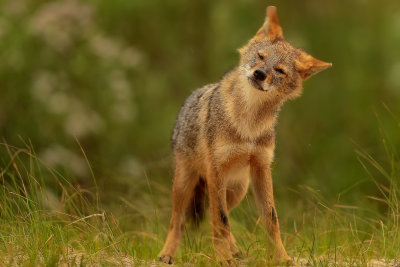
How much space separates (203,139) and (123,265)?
1.75 meters

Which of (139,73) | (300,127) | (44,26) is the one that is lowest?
(300,127)

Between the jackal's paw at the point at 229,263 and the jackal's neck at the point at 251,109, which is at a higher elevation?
the jackal's neck at the point at 251,109

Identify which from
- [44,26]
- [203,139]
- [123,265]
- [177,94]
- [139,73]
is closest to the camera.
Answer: [123,265]

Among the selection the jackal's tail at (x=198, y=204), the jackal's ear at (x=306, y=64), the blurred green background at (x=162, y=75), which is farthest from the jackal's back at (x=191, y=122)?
the blurred green background at (x=162, y=75)

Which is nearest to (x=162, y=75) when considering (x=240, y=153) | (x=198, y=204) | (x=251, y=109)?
(x=198, y=204)

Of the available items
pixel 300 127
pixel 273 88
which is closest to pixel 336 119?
pixel 300 127

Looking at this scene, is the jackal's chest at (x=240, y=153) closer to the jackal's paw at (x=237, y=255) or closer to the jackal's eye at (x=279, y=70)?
the jackal's eye at (x=279, y=70)

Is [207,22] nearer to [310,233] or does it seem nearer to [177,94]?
[177,94]

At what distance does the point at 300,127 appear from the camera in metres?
16.8

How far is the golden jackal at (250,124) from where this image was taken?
5.89 meters

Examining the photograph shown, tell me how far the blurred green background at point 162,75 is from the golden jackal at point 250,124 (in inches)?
207

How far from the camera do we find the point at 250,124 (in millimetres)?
5953

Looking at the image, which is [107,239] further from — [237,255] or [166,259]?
[237,255]

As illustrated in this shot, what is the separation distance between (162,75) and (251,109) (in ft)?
36.0
